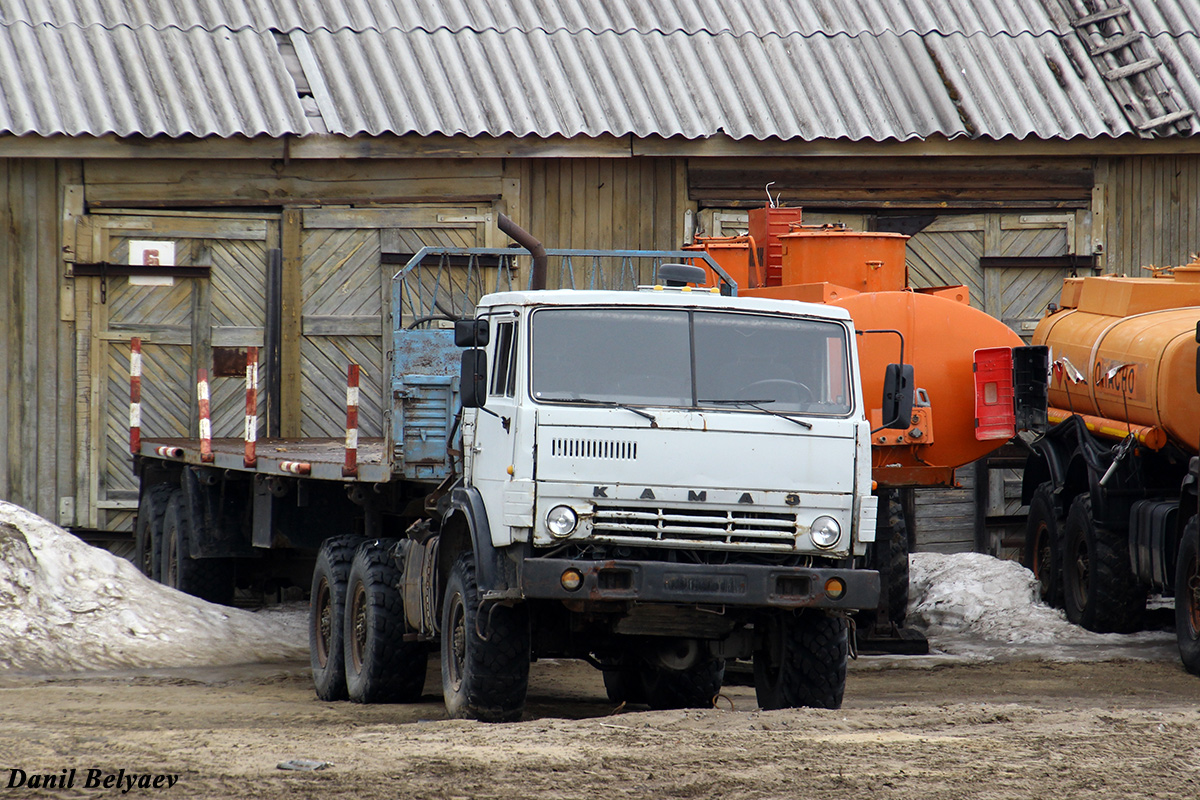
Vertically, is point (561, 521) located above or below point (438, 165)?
below

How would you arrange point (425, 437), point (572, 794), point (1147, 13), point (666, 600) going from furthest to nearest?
1. point (1147, 13)
2. point (425, 437)
3. point (666, 600)
4. point (572, 794)

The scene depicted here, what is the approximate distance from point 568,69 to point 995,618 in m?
6.59

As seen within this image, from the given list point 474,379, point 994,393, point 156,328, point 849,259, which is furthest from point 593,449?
point 156,328

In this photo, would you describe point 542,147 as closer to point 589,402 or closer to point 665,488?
point 589,402

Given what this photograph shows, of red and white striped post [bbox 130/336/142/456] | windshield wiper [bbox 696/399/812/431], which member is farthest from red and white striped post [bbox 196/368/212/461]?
windshield wiper [bbox 696/399/812/431]

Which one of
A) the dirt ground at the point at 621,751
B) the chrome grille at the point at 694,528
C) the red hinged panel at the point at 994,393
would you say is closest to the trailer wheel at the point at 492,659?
the dirt ground at the point at 621,751

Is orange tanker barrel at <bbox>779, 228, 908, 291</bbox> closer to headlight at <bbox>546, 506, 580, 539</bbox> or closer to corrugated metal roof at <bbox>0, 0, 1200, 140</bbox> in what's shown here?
corrugated metal roof at <bbox>0, 0, 1200, 140</bbox>

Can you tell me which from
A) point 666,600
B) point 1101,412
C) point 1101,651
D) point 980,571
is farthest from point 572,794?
point 980,571

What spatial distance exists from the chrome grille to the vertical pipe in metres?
7.56

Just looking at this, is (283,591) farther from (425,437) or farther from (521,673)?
(521,673)

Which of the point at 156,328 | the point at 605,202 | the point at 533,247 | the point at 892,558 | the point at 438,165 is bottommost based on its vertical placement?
the point at 892,558

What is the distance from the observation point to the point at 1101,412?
12.6 metres

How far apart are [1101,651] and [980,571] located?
7.80 ft

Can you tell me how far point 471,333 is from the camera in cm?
826
